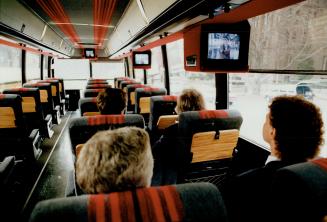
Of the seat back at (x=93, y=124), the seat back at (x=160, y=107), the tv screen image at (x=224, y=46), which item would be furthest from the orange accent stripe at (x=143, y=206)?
the seat back at (x=160, y=107)

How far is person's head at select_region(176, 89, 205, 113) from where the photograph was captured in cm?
315

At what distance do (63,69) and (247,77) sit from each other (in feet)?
33.4

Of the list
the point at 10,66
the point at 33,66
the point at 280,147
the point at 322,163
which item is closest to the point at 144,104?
the point at 280,147

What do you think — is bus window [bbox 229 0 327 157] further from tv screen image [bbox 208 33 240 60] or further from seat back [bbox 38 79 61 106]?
seat back [bbox 38 79 61 106]

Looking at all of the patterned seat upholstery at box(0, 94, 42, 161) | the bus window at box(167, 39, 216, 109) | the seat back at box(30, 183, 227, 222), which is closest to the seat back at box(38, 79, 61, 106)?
the bus window at box(167, 39, 216, 109)

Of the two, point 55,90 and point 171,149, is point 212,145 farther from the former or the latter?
point 55,90

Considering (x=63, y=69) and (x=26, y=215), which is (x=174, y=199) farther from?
(x=63, y=69)

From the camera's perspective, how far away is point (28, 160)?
4.29 meters

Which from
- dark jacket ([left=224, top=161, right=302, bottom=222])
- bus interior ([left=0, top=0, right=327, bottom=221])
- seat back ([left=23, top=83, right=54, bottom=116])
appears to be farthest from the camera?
seat back ([left=23, top=83, right=54, bottom=116])

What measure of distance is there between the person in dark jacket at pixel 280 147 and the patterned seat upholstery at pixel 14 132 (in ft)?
10.4

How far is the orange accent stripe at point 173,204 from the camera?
802 millimetres

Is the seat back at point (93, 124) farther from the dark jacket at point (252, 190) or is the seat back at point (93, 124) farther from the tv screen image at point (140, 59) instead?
the tv screen image at point (140, 59)

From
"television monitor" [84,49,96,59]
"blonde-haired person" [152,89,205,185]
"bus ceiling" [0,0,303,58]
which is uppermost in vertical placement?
"television monitor" [84,49,96,59]

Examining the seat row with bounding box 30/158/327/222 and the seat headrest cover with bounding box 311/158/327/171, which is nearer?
the seat row with bounding box 30/158/327/222
